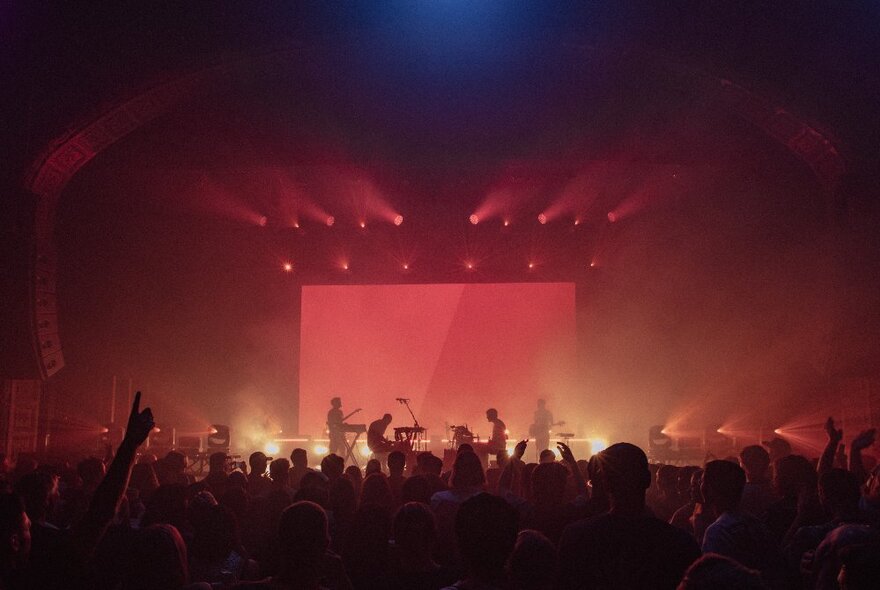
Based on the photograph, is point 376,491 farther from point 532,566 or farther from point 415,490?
point 532,566

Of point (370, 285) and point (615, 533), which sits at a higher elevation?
point (370, 285)

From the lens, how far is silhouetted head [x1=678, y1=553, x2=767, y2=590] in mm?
1699

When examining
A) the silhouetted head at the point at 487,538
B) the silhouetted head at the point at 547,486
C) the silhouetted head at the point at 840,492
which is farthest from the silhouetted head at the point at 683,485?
the silhouetted head at the point at 487,538

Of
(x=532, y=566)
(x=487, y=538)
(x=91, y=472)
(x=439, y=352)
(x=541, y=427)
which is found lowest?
(x=532, y=566)

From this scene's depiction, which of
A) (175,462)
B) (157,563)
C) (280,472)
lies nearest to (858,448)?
(280,472)

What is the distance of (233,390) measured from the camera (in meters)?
19.1

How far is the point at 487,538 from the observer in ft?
8.49

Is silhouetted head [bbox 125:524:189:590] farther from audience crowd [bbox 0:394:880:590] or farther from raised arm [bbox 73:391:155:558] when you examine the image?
raised arm [bbox 73:391:155:558]

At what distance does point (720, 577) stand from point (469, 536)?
105 centimetres

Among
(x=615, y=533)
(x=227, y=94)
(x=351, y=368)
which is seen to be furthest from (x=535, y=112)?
(x=615, y=533)

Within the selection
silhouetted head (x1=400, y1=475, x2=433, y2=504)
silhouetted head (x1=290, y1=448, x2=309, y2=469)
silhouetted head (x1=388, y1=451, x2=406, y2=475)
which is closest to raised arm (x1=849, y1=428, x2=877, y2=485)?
silhouetted head (x1=400, y1=475, x2=433, y2=504)

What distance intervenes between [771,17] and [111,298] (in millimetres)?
14556

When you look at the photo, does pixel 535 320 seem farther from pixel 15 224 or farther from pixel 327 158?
pixel 15 224

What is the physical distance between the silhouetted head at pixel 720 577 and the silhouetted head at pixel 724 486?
74.4 inches
